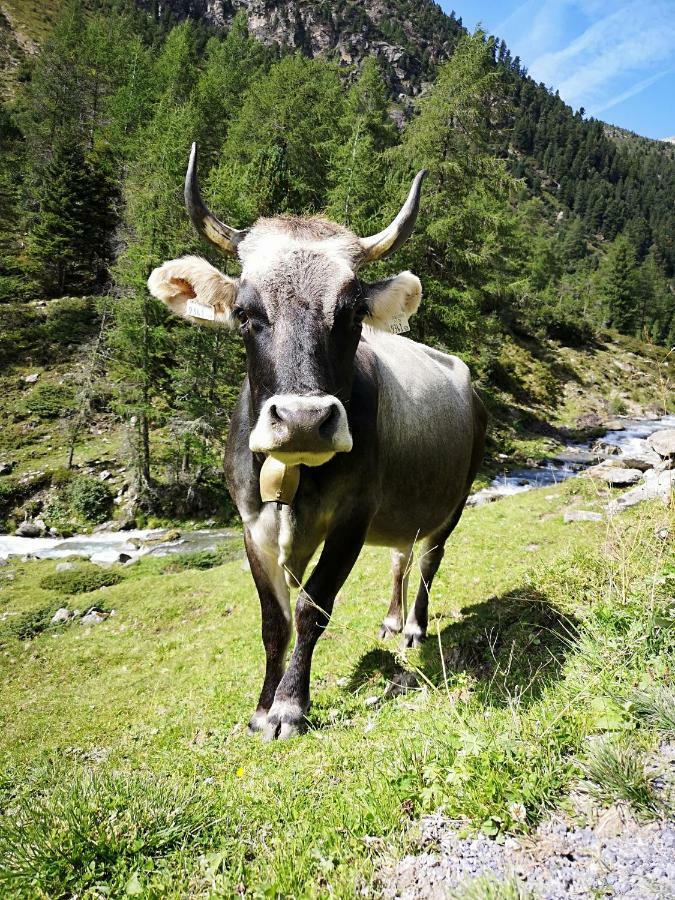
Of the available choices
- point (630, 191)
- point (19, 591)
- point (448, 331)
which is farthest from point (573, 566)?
point (630, 191)

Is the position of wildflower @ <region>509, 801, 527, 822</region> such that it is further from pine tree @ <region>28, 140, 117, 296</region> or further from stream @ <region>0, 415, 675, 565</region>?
pine tree @ <region>28, 140, 117, 296</region>

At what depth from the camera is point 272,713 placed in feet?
13.3

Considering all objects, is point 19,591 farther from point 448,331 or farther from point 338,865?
point 448,331

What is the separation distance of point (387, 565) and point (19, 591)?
11.9 meters

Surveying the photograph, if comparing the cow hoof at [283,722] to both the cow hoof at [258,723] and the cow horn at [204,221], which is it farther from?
the cow horn at [204,221]

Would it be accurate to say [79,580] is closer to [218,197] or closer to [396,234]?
[396,234]

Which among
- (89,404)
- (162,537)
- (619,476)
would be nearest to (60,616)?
(162,537)

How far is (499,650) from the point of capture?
4.73 meters

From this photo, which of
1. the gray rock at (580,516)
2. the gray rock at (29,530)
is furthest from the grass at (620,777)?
the gray rock at (29,530)

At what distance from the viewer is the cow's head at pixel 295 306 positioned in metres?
2.93

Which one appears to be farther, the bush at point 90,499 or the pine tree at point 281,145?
the pine tree at point 281,145

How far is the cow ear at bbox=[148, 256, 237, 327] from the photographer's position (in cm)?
403

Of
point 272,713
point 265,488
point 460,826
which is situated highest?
point 265,488

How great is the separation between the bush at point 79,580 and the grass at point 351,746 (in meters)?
8.05
